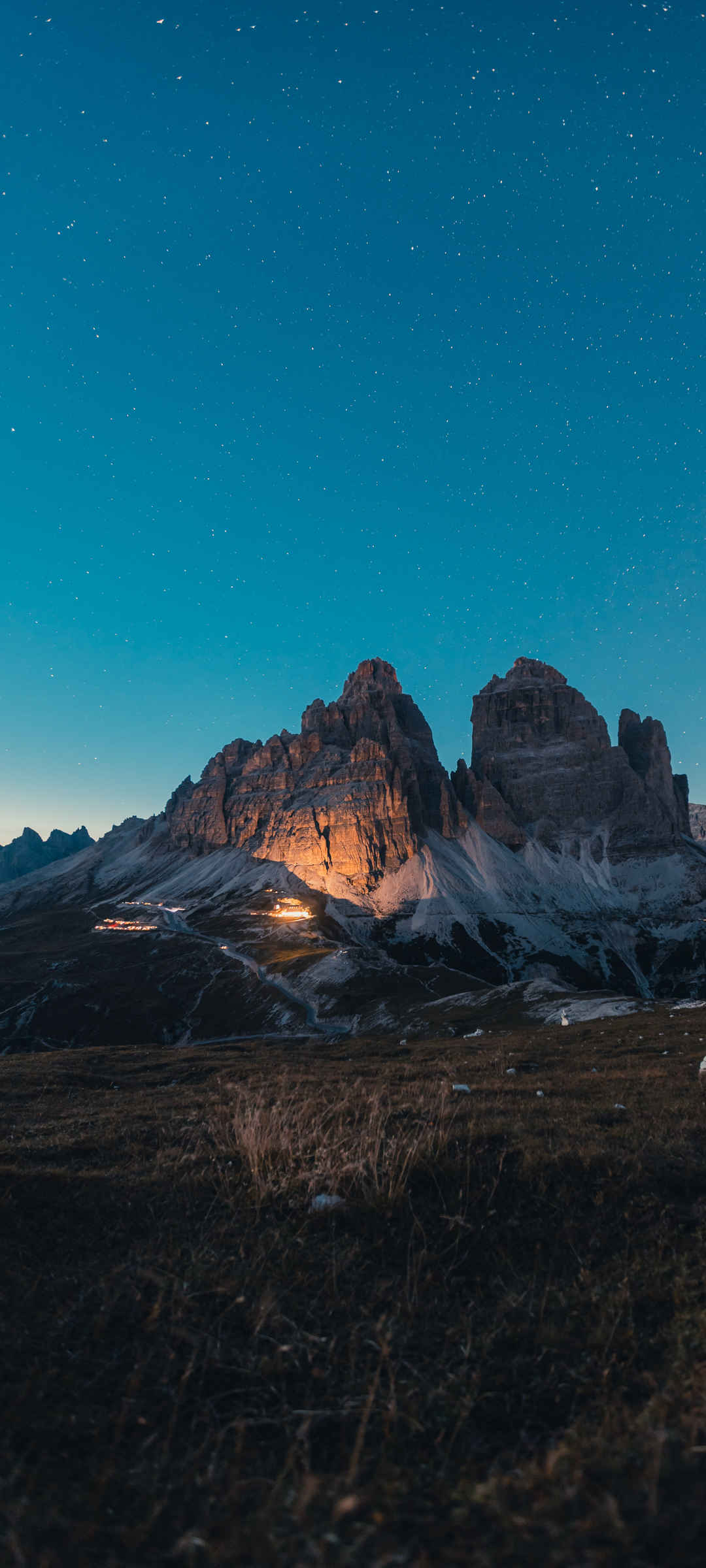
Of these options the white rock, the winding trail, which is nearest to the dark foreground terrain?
the white rock

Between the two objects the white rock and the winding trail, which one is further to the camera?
the winding trail

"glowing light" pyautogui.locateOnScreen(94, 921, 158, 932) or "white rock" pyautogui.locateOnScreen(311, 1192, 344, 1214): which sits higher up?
"white rock" pyautogui.locateOnScreen(311, 1192, 344, 1214)

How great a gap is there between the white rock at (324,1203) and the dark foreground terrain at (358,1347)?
0.05 meters

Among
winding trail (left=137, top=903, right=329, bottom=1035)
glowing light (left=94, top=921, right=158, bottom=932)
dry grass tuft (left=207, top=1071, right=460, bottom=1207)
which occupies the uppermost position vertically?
dry grass tuft (left=207, top=1071, right=460, bottom=1207)

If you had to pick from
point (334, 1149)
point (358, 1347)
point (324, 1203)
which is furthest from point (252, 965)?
point (358, 1347)

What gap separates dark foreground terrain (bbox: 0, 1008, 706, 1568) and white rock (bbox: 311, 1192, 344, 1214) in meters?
0.05

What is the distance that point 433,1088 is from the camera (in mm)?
15344

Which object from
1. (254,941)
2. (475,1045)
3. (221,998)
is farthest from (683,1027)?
(254,941)

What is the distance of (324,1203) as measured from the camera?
22.9 feet

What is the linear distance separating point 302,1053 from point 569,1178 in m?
39.7

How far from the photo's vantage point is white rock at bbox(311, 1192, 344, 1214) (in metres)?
6.92

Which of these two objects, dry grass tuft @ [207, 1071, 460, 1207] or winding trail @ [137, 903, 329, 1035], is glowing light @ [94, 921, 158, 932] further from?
dry grass tuft @ [207, 1071, 460, 1207]

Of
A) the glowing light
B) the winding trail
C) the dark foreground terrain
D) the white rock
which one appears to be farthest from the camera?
the glowing light

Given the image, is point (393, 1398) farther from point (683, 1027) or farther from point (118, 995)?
point (118, 995)
